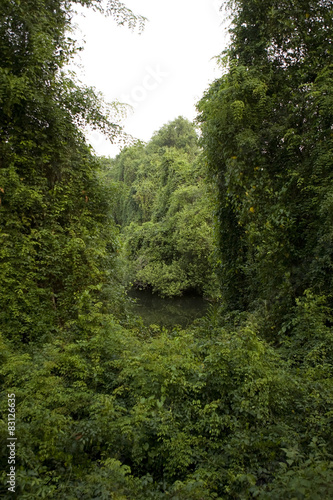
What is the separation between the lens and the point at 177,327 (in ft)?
16.9

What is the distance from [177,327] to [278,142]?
435 cm

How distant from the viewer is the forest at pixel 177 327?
2.72 meters

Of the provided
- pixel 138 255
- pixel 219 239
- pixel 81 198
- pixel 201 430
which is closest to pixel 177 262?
pixel 138 255

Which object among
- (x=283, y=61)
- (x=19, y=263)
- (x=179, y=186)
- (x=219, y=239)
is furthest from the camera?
(x=179, y=186)

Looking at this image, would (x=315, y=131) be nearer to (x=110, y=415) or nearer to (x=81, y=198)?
(x=81, y=198)

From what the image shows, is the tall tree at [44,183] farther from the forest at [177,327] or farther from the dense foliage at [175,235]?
the dense foliage at [175,235]

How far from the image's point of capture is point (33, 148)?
245 inches

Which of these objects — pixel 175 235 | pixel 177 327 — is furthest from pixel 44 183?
pixel 175 235

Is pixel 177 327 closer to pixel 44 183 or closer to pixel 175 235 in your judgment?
pixel 44 183

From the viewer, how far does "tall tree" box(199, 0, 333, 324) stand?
18.5 feet

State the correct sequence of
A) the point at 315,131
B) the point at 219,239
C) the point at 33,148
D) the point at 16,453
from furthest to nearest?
the point at 219,239, the point at 33,148, the point at 315,131, the point at 16,453

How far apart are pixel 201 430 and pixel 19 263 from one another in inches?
156

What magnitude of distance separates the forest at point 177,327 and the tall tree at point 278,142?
0.04 metres

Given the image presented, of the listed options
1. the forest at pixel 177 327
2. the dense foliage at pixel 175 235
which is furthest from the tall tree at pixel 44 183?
the dense foliage at pixel 175 235
